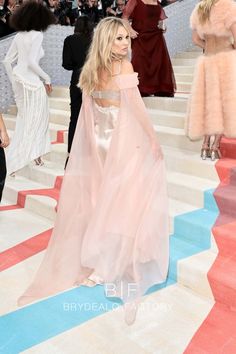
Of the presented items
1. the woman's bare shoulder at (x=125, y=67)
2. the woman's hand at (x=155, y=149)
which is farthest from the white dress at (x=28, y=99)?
the woman's hand at (x=155, y=149)

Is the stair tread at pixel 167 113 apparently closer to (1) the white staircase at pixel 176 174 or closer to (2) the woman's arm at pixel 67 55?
(1) the white staircase at pixel 176 174

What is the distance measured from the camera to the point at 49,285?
9.92ft

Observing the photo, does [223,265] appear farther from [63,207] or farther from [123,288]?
[63,207]

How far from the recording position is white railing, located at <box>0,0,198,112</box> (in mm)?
7598

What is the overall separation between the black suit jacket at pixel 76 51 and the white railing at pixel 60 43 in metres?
3.39

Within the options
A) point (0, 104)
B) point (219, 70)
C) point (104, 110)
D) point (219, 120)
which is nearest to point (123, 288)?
point (104, 110)

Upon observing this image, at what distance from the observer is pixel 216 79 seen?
3.88 meters

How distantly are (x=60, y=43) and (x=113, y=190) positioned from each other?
17.8ft

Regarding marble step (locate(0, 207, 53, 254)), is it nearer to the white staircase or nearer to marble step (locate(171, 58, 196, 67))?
the white staircase

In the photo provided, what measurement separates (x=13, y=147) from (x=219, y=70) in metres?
2.75

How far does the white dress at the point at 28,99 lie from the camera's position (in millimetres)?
5121

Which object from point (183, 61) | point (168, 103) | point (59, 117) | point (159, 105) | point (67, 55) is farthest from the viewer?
point (183, 61)

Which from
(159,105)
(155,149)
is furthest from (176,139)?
(155,149)

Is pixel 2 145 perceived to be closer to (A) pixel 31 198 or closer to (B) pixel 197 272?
(A) pixel 31 198
